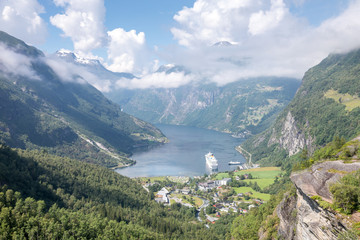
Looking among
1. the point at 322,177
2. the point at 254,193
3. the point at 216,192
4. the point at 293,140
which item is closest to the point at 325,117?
the point at 293,140

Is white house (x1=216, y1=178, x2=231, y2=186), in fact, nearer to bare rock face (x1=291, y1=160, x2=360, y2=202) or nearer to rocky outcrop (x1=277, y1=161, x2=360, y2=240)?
rocky outcrop (x1=277, y1=161, x2=360, y2=240)

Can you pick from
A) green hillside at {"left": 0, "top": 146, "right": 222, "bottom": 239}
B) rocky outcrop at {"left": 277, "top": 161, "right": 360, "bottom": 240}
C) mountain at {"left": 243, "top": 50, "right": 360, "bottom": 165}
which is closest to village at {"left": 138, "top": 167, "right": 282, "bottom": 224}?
green hillside at {"left": 0, "top": 146, "right": 222, "bottom": 239}

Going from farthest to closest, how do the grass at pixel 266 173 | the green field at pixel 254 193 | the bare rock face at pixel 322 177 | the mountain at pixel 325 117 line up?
the grass at pixel 266 173 < the mountain at pixel 325 117 < the green field at pixel 254 193 < the bare rock face at pixel 322 177

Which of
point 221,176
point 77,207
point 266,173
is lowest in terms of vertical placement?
point 77,207

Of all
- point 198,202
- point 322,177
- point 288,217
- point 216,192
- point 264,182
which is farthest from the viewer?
point 264,182

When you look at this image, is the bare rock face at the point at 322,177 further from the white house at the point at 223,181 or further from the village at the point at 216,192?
the white house at the point at 223,181

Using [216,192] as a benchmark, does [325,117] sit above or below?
above

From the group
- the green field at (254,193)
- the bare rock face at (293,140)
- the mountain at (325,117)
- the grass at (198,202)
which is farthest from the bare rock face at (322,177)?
the bare rock face at (293,140)

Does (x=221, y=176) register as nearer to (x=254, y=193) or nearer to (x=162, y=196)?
(x=254, y=193)
